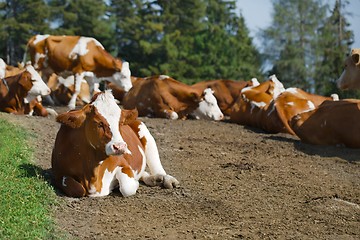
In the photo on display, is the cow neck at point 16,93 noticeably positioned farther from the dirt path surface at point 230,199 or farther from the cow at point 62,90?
the cow at point 62,90

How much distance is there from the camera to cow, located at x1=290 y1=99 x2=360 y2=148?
1265 cm

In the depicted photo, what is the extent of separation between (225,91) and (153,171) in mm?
12428

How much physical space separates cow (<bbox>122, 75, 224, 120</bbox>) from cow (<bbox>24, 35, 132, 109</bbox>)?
2.25m

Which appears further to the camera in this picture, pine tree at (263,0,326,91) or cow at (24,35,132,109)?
pine tree at (263,0,326,91)

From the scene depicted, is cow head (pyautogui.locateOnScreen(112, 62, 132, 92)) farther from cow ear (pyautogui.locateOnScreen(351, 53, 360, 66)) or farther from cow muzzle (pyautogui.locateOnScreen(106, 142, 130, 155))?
cow muzzle (pyautogui.locateOnScreen(106, 142, 130, 155))

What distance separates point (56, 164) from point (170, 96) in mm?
10022

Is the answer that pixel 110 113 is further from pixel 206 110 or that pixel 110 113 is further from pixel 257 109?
pixel 206 110

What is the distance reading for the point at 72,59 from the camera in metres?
19.8

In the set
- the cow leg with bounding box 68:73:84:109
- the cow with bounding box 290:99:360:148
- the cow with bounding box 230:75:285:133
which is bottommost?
the cow leg with bounding box 68:73:84:109

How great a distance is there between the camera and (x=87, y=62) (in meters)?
19.9

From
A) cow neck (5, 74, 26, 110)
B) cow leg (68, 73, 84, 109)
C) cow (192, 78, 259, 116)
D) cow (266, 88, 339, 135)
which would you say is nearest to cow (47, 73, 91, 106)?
cow leg (68, 73, 84, 109)

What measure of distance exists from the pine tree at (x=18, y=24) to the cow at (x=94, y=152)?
39575 millimetres

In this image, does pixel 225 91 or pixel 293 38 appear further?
pixel 293 38

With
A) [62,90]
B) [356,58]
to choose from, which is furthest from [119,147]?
[62,90]
